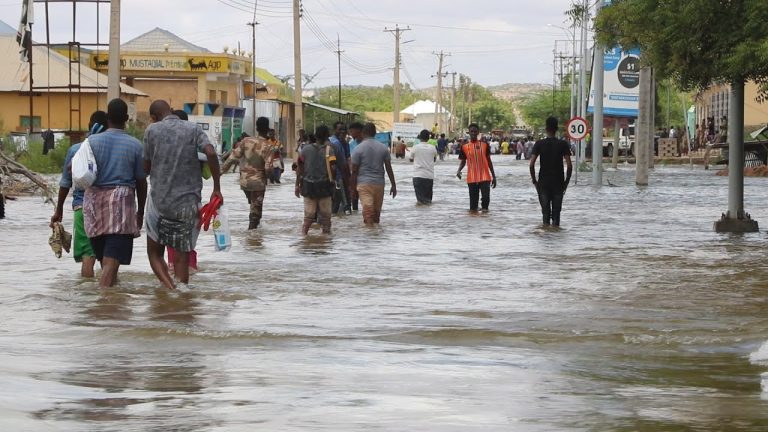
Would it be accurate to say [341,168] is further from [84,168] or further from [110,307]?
[110,307]

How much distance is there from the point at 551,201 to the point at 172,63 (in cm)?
5656

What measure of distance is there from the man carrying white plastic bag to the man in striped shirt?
13522 millimetres

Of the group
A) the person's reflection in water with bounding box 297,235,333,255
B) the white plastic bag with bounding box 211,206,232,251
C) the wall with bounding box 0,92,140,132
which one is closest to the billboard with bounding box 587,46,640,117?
the person's reflection in water with bounding box 297,235,333,255

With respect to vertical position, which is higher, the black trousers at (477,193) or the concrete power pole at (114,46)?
the concrete power pole at (114,46)

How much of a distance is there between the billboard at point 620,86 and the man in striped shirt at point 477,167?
17.3m

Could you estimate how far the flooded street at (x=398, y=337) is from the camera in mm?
6426

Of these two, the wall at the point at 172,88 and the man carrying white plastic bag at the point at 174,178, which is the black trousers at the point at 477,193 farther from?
the wall at the point at 172,88

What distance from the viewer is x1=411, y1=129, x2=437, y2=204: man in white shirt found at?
26734 millimetres

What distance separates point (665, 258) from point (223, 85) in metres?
66.0

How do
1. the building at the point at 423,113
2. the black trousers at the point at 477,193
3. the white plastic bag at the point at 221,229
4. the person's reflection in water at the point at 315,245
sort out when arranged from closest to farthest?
the white plastic bag at the point at 221,229, the person's reflection in water at the point at 315,245, the black trousers at the point at 477,193, the building at the point at 423,113

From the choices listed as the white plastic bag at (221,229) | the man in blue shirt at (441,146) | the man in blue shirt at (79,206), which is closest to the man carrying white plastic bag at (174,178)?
the man in blue shirt at (79,206)

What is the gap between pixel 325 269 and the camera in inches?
561

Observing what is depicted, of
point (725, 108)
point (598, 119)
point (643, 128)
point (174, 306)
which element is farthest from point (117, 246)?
point (725, 108)

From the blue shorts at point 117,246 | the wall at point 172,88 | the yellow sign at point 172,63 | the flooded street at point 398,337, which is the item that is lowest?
the flooded street at point 398,337
